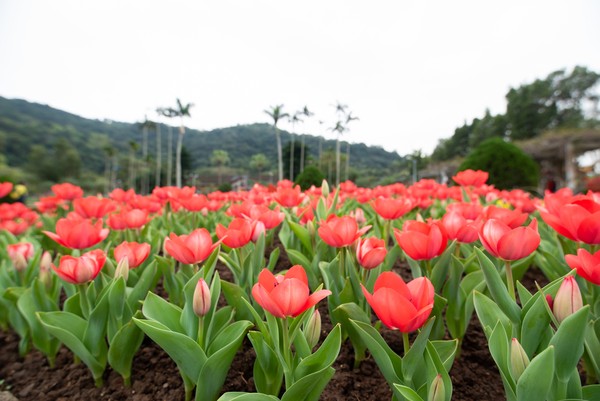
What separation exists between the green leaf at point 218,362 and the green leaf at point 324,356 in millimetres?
197

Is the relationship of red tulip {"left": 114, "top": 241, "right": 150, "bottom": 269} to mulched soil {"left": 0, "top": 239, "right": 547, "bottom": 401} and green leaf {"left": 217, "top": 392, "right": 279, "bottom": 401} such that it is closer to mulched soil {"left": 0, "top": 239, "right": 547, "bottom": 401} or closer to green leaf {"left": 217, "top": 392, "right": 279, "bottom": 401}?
mulched soil {"left": 0, "top": 239, "right": 547, "bottom": 401}

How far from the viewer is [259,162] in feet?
257

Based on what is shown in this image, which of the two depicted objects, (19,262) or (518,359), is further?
(19,262)

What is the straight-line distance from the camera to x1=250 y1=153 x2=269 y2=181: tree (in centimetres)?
7850

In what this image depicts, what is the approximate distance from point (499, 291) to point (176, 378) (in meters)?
1.17

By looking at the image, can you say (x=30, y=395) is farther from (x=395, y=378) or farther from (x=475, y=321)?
(x=475, y=321)

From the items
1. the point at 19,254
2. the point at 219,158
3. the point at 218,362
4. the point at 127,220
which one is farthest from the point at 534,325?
the point at 219,158

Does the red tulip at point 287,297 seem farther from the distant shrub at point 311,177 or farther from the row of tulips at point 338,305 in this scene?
the distant shrub at point 311,177

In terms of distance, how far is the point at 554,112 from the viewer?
3747 cm

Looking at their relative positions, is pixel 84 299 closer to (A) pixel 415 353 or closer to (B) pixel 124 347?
(B) pixel 124 347

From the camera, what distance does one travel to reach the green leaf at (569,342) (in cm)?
77

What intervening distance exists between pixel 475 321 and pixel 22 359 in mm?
2263

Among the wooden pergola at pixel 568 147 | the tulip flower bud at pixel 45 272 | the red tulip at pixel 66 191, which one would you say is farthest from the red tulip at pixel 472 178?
the wooden pergola at pixel 568 147

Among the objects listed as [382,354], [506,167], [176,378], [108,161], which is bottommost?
[176,378]
